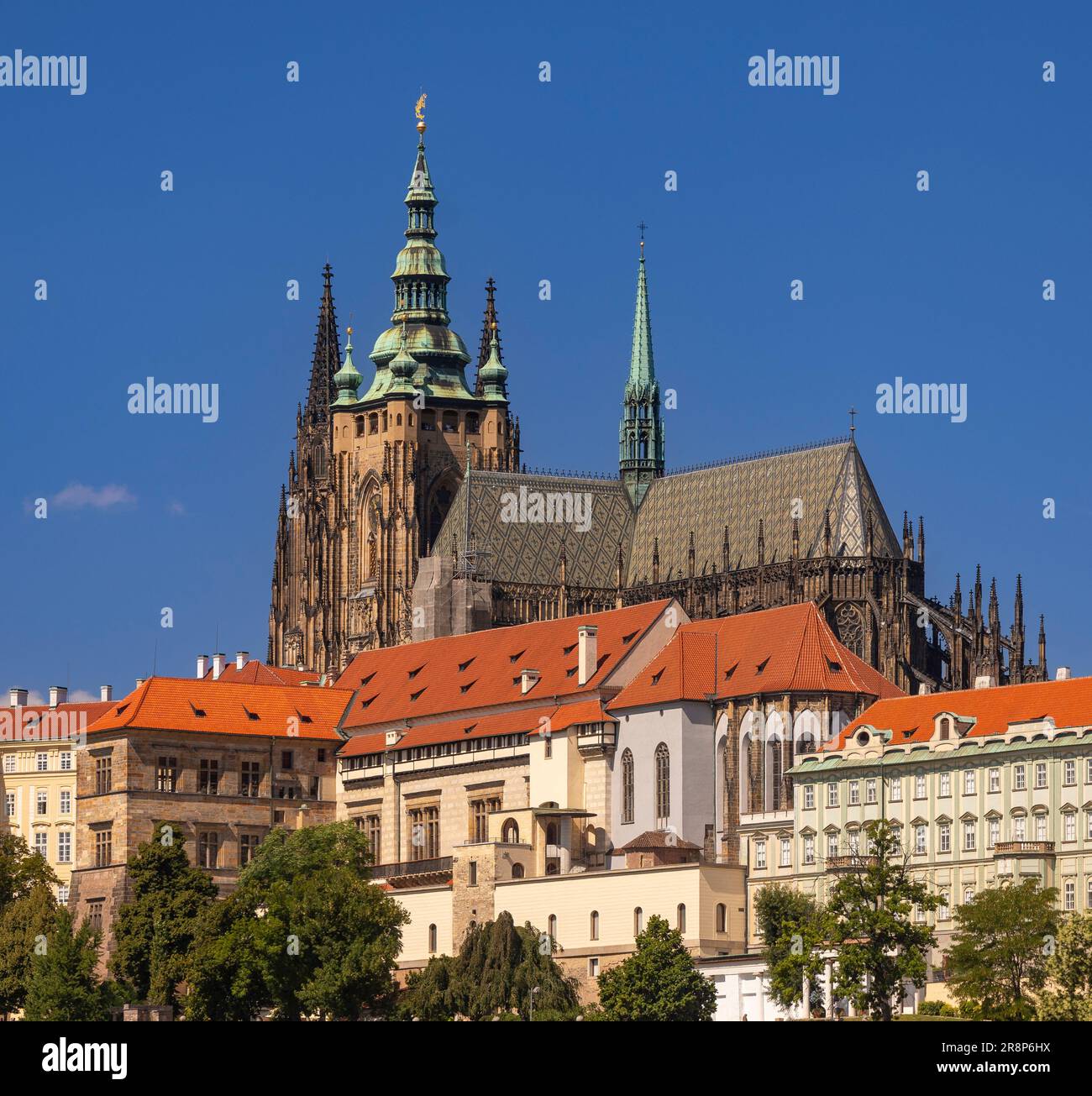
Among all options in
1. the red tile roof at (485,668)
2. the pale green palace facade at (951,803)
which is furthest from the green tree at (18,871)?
the pale green palace facade at (951,803)

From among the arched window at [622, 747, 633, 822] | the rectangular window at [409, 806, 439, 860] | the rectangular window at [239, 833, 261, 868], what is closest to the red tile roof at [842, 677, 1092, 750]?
the arched window at [622, 747, 633, 822]

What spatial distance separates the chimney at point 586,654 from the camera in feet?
560

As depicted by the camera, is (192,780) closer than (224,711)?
Yes

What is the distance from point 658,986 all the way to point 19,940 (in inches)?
1106

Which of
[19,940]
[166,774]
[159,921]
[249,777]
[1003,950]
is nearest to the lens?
[1003,950]

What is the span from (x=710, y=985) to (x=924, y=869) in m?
9.48

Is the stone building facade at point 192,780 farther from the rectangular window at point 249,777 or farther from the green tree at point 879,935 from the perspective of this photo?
the green tree at point 879,935

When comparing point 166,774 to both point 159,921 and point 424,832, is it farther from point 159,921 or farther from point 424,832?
point 159,921

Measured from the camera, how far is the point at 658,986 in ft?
469

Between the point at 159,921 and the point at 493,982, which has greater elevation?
the point at 159,921

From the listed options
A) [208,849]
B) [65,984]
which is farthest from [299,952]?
[208,849]

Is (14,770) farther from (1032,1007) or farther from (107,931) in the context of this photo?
(1032,1007)
